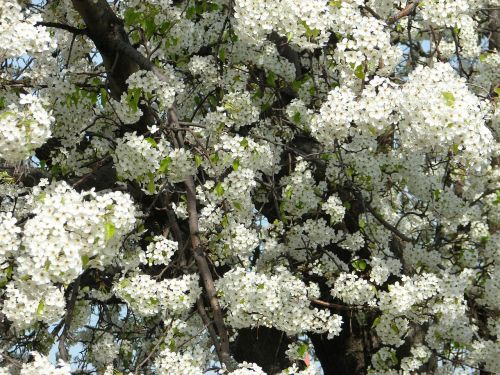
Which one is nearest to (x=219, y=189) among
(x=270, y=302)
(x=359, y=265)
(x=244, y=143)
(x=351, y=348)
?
(x=244, y=143)

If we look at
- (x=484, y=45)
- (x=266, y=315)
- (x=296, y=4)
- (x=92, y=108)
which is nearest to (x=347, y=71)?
(x=296, y=4)

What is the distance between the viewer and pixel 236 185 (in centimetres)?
539

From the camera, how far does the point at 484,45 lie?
410 inches

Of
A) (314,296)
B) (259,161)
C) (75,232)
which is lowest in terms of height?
(75,232)

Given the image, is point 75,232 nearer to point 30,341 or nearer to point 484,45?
point 30,341

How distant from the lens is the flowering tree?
4.65 m

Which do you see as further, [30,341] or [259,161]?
[30,341]

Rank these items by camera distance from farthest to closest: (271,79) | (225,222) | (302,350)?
(271,79) → (302,350) → (225,222)

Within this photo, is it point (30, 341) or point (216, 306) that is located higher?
point (30, 341)

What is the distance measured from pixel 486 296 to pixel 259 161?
2620mm

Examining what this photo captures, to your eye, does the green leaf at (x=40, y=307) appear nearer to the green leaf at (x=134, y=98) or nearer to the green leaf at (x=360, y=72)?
the green leaf at (x=134, y=98)

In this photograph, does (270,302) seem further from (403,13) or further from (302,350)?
(403,13)

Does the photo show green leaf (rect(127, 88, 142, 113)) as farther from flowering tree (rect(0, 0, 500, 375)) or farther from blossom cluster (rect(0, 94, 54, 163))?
blossom cluster (rect(0, 94, 54, 163))

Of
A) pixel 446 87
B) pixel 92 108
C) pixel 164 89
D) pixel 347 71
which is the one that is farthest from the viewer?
pixel 92 108
